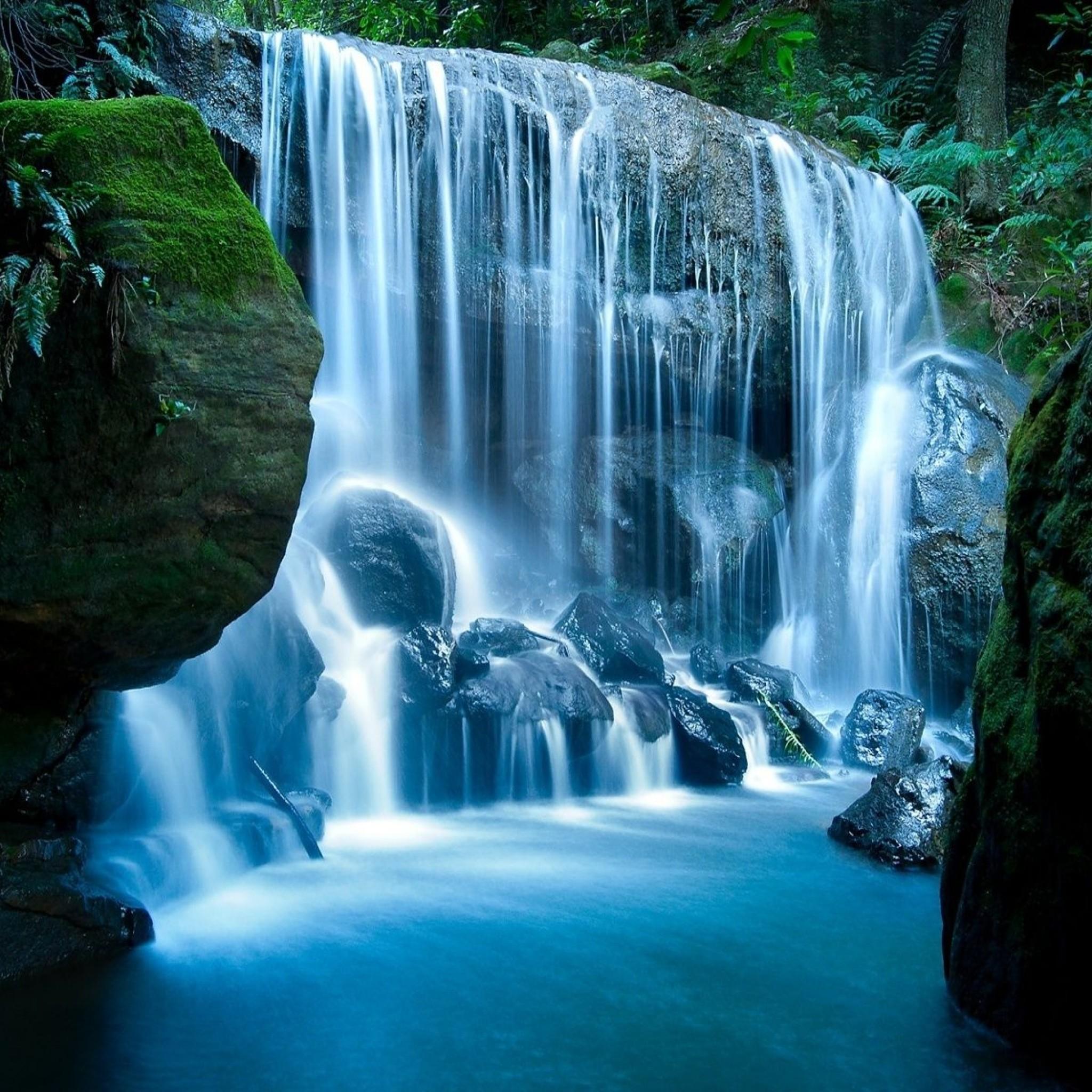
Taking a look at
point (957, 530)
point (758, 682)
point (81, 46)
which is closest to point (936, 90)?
point (957, 530)

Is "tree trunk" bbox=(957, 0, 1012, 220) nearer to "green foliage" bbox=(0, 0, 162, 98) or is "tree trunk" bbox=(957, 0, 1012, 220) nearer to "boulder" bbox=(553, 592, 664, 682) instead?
"boulder" bbox=(553, 592, 664, 682)

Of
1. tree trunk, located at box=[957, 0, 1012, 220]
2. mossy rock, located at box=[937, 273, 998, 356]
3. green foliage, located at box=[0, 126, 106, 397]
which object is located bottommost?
green foliage, located at box=[0, 126, 106, 397]

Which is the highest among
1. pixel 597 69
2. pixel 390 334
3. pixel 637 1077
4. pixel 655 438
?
pixel 597 69

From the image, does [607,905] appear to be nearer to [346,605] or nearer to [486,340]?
[346,605]

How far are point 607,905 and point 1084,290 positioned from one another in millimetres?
11601

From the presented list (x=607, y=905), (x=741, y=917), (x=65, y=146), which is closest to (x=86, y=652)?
(x=65, y=146)

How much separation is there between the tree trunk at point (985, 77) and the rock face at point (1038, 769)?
13.2 meters

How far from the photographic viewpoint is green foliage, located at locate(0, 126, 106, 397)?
414 cm

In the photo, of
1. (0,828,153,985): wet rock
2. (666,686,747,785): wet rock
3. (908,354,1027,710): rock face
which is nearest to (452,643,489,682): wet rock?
(666,686,747,785): wet rock

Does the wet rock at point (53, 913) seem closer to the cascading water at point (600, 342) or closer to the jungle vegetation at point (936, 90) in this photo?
the cascading water at point (600, 342)

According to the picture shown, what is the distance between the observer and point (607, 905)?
5555 millimetres

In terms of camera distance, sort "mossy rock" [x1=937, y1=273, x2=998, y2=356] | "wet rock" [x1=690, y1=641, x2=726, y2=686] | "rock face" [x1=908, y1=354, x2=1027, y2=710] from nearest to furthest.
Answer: "wet rock" [x1=690, y1=641, x2=726, y2=686] < "rock face" [x1=908, y1=354, x2=1027, y2=710] < "mossy rock" [x1=937, y1=273, x2=998, y2=356]

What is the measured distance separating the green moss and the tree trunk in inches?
518

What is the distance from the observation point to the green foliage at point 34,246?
414 cm
